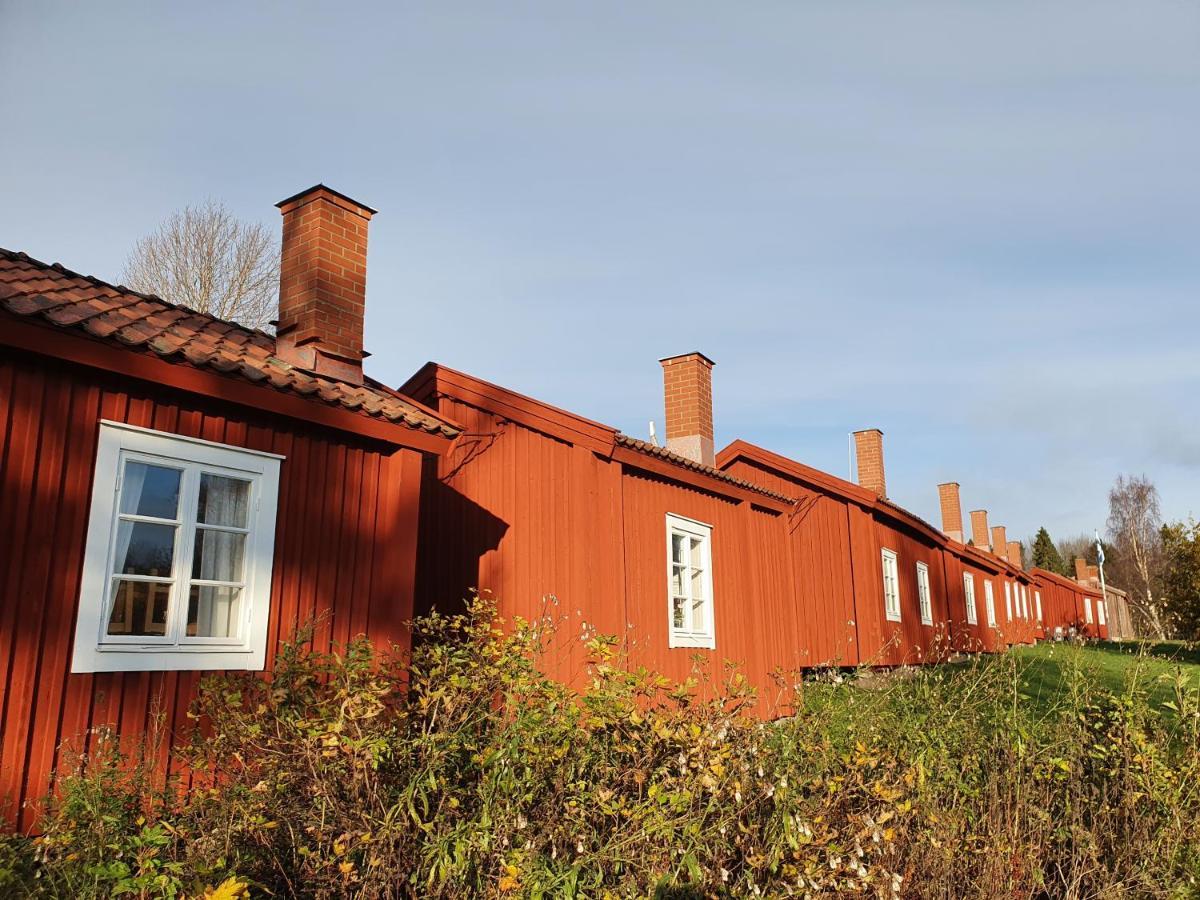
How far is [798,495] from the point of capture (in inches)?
707

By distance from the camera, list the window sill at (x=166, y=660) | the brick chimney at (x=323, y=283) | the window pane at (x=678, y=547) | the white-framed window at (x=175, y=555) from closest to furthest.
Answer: the window sill at (x=166, y=660) → the white-framed window at (x=175, y=555) → the brick chimney at (x=323, y=283) → the window pane at (x=678, y=547)

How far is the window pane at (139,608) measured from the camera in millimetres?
5816

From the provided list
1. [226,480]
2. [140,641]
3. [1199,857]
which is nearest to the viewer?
[1199,857]

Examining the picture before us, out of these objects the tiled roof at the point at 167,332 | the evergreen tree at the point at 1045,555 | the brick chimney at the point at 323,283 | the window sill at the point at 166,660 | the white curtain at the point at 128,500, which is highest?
the evergreen tree at the point at 1045,555

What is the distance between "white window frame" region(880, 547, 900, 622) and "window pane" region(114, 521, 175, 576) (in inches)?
621

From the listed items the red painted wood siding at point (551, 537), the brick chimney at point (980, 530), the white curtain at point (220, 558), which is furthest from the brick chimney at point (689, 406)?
the brick chimney at point (980, 530)

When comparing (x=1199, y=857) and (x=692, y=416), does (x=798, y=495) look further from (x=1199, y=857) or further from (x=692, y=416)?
(x=1199, y=857)

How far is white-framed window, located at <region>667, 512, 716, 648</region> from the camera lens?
38.4 ft

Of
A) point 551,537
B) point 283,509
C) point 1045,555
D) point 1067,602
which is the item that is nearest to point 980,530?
point 1067,602

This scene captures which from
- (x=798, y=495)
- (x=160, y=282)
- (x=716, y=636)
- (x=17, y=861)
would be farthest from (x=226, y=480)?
(x=160, y=282)

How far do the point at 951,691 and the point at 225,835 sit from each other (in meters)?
4.18

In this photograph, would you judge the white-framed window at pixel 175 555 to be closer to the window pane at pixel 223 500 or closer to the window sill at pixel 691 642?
the window pane at pixel 223 500

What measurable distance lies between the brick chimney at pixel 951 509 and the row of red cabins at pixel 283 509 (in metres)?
20.1

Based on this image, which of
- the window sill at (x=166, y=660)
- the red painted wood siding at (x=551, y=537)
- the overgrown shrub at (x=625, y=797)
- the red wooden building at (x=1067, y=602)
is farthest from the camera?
the red wooden building at (x=1067, y=602)
